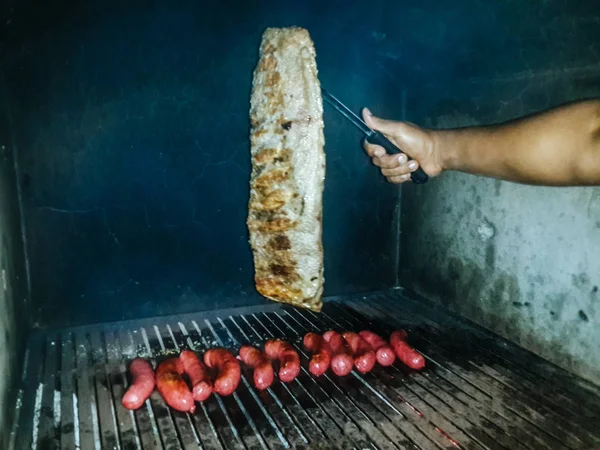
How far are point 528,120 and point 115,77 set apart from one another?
3258mm

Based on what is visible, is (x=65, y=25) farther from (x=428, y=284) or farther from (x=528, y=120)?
(x=428, y=284)

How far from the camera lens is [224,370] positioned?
3.30m

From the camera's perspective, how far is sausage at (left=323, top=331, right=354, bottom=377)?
11.6 ft

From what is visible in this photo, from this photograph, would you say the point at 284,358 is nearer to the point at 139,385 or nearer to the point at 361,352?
the point at 361,352

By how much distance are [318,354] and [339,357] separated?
16 centimetres

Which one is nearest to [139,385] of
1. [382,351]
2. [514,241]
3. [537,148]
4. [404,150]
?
[382,351]

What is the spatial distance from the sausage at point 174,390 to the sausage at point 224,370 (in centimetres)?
20

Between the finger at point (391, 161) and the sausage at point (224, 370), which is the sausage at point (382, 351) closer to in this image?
the sausage at point (224, 370)

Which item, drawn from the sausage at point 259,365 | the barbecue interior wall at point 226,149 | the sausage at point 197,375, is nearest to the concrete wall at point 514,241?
the barbecue interior wall at point 226,149

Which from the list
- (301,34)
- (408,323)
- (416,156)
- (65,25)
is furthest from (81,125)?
(408,323)

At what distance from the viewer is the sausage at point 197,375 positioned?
315cm

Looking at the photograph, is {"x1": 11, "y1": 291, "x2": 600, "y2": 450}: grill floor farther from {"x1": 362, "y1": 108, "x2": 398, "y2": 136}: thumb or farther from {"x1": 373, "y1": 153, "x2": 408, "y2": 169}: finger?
{"x1": 362, "y1": 108, "x2": 398, "y2": 136}: thumb

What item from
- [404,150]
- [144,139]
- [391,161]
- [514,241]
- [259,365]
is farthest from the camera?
[144,139]

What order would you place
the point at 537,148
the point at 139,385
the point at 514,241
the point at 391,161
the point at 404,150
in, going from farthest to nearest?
the point at 514,241 → the point at 404,150 → the point at 391,161 → the point at 139,385 → the point at 537,148
